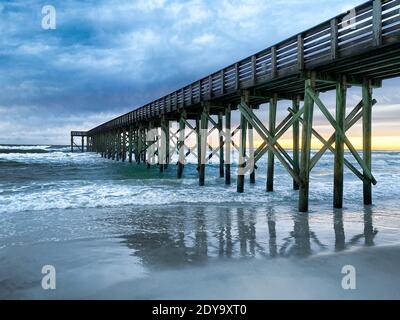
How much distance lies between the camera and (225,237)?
20.5ft

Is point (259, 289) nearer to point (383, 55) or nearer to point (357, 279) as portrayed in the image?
point (357, 279)

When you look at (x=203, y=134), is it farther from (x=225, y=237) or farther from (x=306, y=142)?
(x=225, y=237)

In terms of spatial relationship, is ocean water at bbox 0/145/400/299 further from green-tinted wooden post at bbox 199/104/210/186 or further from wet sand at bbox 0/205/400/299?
green-tinted wooden post at bbox 199/104/210/186

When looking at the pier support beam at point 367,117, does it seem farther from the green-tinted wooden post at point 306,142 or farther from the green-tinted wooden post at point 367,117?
the green-tinted wooden post at point 306,142

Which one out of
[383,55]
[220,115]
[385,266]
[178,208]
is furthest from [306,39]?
[220,115]

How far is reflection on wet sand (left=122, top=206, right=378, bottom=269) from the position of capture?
5.18 m

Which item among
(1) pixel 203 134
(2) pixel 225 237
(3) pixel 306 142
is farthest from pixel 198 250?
(1) pixel 203 134

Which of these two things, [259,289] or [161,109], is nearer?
[259,289]

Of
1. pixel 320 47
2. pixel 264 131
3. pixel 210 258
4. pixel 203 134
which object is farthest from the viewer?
pixel 203 134

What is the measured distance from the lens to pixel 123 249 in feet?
18.1

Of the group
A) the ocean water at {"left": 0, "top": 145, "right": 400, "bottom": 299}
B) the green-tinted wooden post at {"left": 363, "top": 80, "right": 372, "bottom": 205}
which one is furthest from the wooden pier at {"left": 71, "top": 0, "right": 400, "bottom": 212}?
the ocean water at {"left": 0, "top": 145, "right": 400, "bottom": 299}
